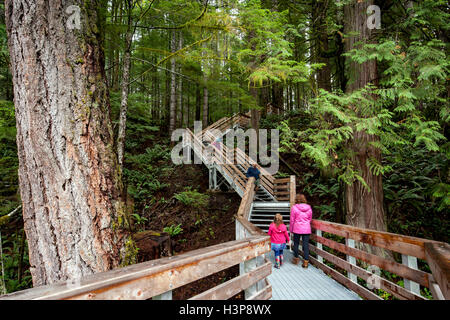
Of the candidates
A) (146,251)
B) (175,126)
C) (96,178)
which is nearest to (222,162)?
(175,126)

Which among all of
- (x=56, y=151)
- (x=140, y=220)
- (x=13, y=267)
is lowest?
(x=13, y=267)

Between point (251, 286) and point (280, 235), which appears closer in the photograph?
point (251, 286)

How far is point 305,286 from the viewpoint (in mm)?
4086

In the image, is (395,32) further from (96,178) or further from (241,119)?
(241,119)

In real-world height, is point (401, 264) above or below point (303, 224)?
above

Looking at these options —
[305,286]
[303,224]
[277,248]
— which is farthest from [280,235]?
[305,286]

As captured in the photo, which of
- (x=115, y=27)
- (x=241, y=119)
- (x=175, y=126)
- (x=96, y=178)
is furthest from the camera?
(x=241, y=119)

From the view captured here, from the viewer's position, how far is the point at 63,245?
2008 mm

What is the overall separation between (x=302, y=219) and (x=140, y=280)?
465 cm

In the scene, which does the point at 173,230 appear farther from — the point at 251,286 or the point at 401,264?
the point at 401,264

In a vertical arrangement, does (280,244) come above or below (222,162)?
below

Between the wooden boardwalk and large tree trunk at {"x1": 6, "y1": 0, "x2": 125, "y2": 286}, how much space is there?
3.05 meters

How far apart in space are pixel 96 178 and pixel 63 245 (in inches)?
25.8

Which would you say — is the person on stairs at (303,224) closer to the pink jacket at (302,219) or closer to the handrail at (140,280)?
the pink jacket at (302,219)
